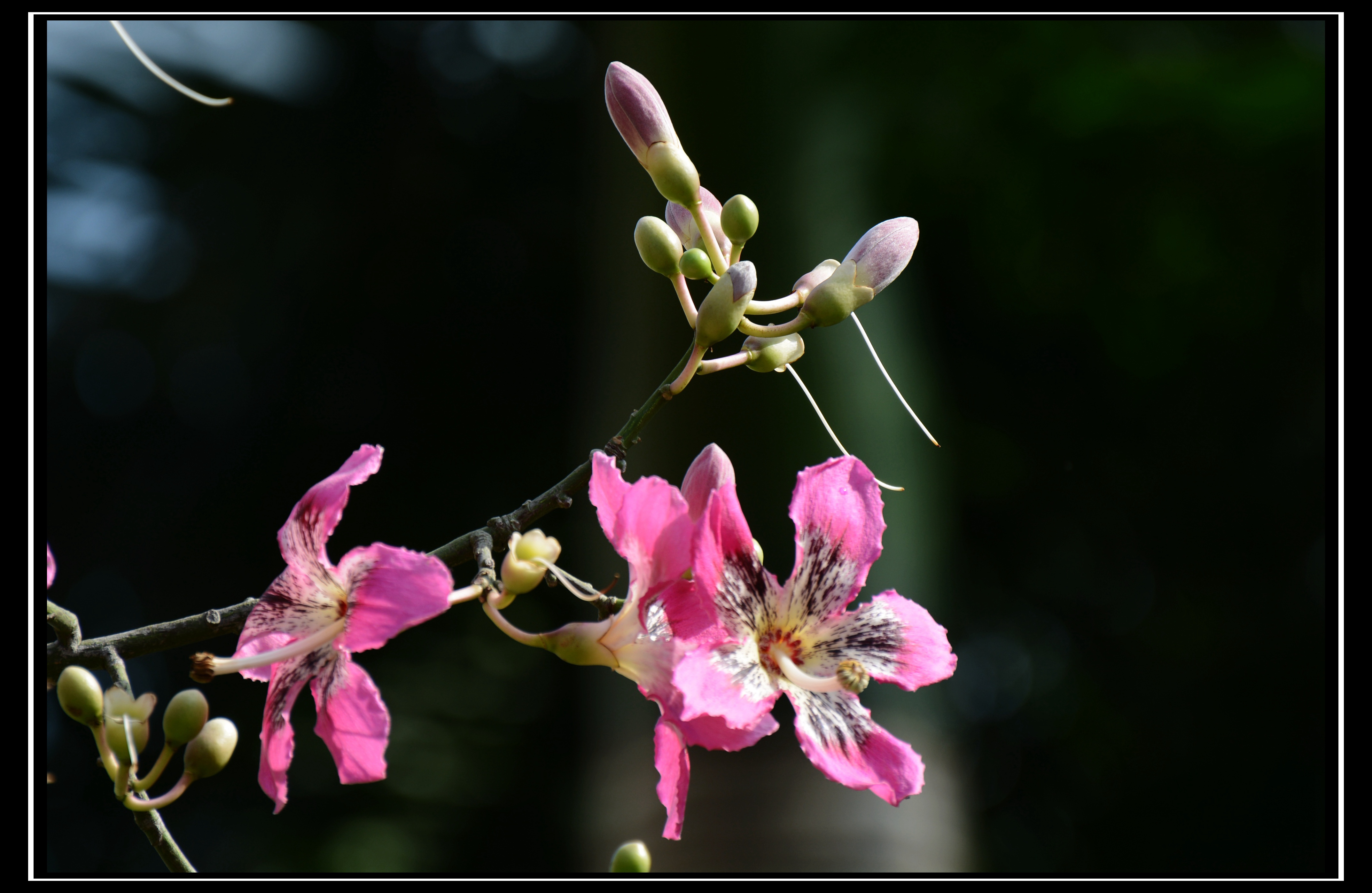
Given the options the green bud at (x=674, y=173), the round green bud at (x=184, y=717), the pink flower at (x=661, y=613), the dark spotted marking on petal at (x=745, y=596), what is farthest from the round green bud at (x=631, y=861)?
the green bud at (x=674, y=173)

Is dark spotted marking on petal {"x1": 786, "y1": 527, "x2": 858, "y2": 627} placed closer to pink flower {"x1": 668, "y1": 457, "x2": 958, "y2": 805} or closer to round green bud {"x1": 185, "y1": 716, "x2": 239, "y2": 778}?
pink flower {"x1": 668, "y1": 457, "x2": 958, "y2": 805}

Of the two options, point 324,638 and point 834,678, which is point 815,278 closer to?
point 834,678

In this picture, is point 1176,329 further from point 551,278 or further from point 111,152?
point 111,152

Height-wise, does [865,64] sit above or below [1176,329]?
above

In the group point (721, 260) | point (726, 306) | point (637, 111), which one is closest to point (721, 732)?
point (726, 306)

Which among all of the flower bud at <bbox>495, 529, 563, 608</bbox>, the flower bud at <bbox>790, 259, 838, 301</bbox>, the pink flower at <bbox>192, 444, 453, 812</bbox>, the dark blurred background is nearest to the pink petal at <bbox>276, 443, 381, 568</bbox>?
the pink flower at <bbox>192, 444, 453, 812</bbox>

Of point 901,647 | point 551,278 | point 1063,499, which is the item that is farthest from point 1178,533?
point 901,647
